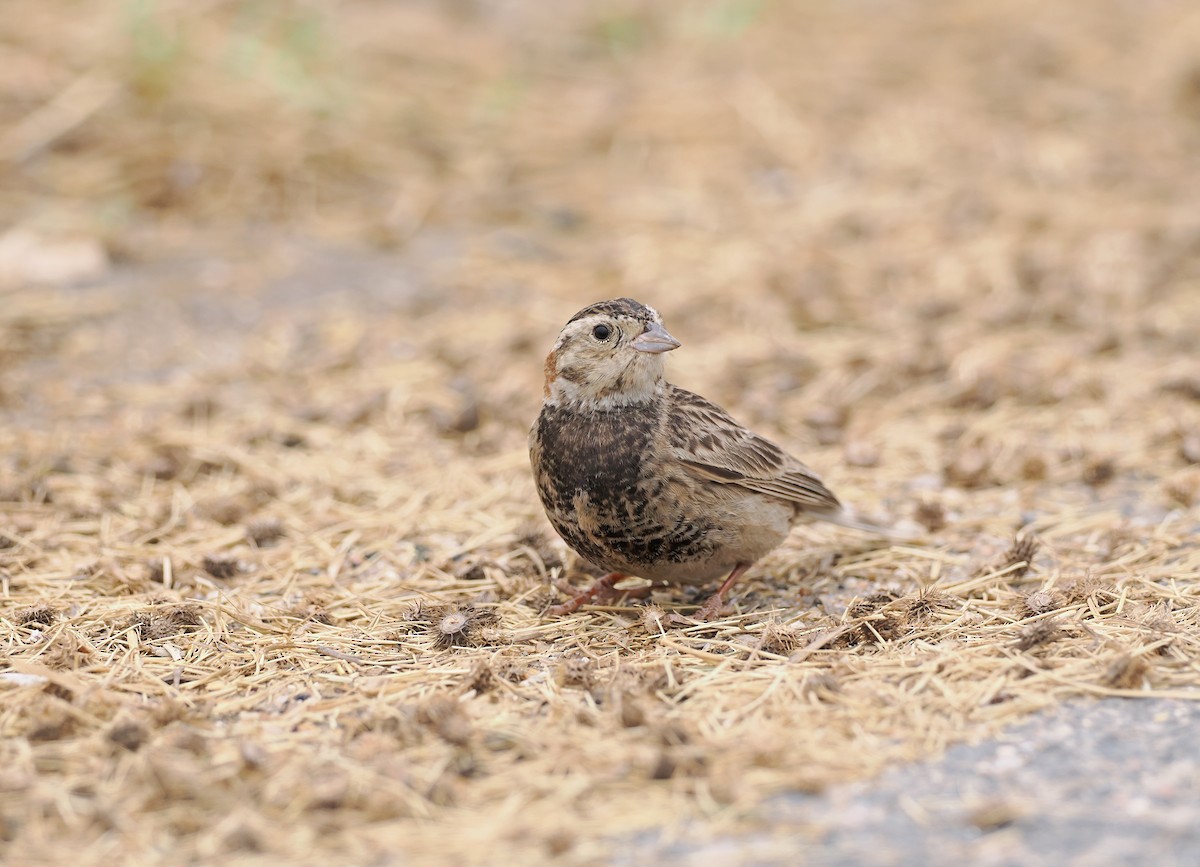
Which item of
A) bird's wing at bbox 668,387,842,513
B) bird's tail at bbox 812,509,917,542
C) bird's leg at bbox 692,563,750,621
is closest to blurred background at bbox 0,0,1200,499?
bird's tail at bbox 812,509,917,542

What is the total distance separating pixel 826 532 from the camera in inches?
215

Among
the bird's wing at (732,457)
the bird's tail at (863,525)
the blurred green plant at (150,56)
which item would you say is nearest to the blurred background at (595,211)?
the blurred green plant at (150,56)

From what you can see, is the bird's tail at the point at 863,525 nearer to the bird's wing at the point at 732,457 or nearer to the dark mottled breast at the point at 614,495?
→ the bird's wing at the point at 732,457

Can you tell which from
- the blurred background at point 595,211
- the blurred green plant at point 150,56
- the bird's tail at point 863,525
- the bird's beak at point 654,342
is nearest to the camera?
the bird's beak at point 654,342

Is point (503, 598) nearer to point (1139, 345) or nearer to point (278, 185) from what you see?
point (1139, 345)

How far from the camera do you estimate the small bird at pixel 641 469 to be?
4.44 metres

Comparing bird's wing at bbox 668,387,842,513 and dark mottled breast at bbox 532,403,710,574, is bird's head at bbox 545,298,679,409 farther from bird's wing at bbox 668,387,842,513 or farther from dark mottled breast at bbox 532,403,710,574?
bird's wing at bbox 668,387,842,513

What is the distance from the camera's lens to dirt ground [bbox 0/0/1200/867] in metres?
3.48

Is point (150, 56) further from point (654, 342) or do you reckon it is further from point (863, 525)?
point (863, 525)

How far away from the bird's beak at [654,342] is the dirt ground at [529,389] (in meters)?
0.90

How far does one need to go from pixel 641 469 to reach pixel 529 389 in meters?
2.53

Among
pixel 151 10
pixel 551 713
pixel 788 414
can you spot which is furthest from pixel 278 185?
pixel 551 713

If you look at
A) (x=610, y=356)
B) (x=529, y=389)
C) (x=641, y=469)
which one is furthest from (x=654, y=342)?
(x=529, y=389)

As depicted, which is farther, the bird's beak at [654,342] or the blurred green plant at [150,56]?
the blurred green plant at [150,56]
